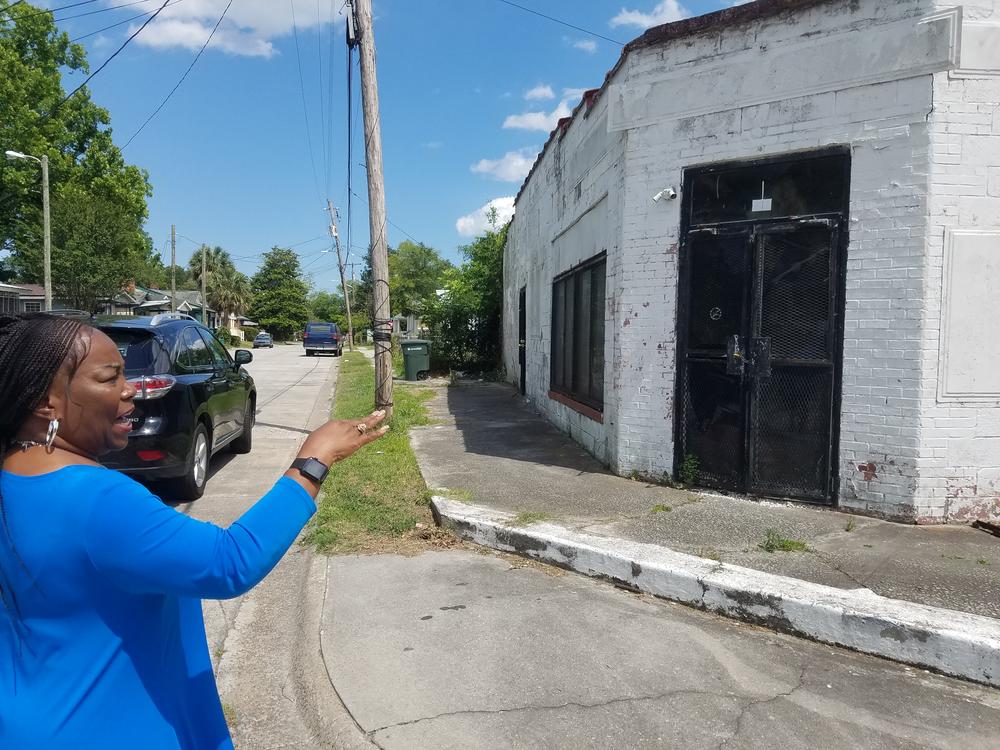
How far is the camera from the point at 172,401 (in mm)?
6305

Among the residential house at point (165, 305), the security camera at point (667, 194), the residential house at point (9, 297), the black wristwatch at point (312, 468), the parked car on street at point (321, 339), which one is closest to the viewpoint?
the black wristwatch at point (312, 468)

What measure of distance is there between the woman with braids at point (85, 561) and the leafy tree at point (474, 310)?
1827 cm

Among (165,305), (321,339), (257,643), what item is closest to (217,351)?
(257,643)

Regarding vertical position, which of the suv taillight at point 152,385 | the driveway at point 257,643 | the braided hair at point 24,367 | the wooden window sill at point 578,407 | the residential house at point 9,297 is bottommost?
the driveway at point 257,643

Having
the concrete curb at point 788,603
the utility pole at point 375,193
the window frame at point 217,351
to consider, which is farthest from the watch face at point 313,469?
the utility pole at point 375,193

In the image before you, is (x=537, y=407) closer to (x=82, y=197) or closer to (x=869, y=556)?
(x=869, y=556)

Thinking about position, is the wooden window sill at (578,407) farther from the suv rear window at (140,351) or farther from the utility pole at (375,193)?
the suv rear window at (140,351)

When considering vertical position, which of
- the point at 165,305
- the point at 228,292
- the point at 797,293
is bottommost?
the point at 797,293

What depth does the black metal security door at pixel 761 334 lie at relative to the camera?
6.02 metres

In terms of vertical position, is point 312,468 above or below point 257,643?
above

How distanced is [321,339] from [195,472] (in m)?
38.4

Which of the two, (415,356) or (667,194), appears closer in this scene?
(667,194)

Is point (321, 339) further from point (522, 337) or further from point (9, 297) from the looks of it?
point (522, 337)

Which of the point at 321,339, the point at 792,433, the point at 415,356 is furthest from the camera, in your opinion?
the point at 321,339
